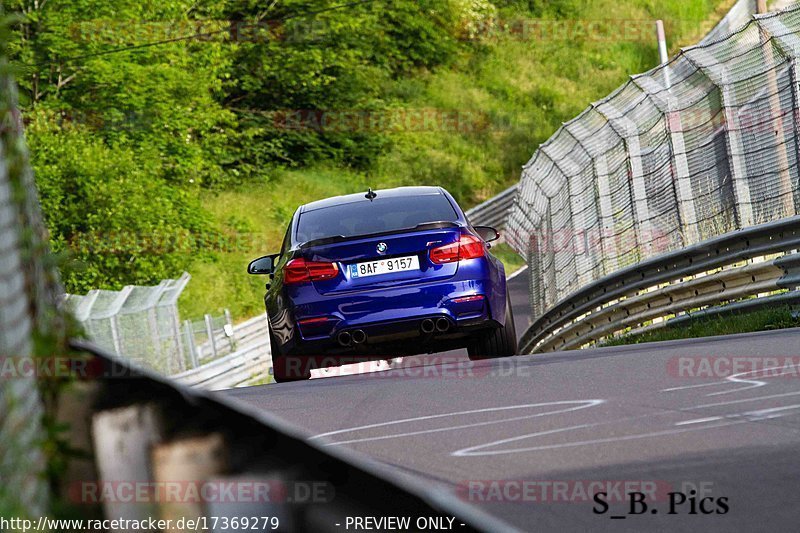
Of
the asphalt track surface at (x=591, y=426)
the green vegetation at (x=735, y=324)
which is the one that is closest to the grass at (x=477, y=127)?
the green vegetation at (x=735, y=324)

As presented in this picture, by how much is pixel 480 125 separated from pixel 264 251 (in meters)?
19.0

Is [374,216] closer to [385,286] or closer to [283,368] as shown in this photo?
[385,286]

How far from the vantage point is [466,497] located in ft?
17.8

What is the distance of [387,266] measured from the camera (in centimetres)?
1055

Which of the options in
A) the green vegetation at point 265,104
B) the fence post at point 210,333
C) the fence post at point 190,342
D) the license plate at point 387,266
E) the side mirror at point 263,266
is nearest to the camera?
the license plate at point 387,266

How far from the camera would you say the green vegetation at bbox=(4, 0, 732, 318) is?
38969 mm

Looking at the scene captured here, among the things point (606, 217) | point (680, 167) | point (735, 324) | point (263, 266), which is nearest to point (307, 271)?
point (263, 266)

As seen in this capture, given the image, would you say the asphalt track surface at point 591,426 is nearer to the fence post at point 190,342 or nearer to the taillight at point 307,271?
the taillight at point 307,271

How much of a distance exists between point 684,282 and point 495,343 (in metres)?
4.17

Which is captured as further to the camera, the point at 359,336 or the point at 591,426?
the point at 359,336

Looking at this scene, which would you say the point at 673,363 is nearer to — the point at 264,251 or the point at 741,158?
the point at 741,158

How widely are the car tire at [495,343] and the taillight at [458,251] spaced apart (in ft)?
2.36

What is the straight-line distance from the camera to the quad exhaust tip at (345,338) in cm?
1066

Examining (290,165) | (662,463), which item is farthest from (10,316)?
(290,165)
